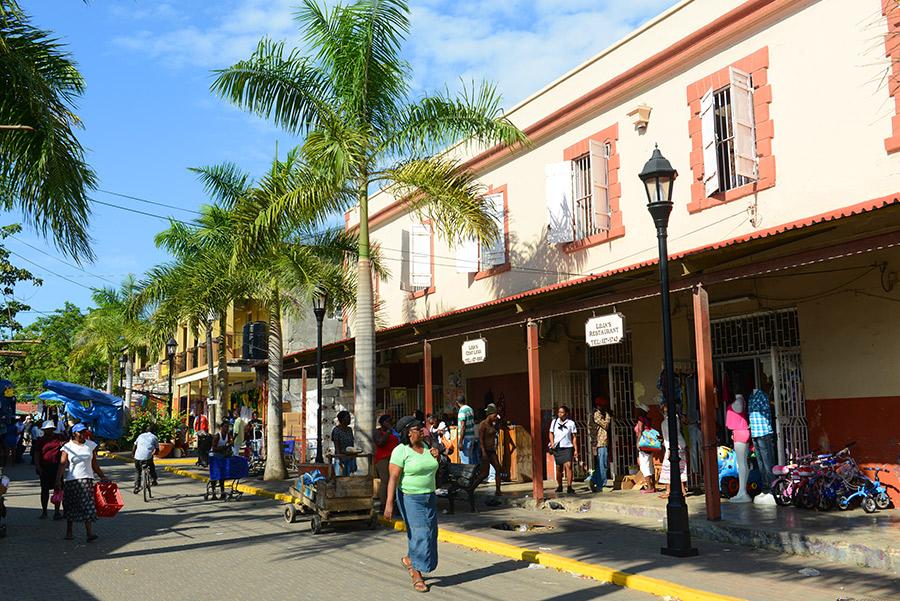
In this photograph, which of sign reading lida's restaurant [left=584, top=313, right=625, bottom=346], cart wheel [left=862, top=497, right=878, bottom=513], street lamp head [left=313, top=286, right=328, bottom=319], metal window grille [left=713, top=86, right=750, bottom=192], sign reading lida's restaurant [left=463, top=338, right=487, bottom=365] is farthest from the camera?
street lamp head [left=313, top=286, right=328, bottom=319]

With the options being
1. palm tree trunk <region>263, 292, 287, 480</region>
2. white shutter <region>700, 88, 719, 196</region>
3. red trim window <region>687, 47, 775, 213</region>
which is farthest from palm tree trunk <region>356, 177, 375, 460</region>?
palm tree trunk <region>263, 292, 287, 480</region>

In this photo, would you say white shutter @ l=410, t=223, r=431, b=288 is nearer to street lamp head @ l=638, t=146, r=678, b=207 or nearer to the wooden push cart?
the wooden push cart

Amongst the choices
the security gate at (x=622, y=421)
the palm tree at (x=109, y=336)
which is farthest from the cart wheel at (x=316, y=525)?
the palm tree at (x=109, y=336)

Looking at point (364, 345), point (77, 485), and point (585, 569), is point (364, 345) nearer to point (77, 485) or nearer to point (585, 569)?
point (77, 485)

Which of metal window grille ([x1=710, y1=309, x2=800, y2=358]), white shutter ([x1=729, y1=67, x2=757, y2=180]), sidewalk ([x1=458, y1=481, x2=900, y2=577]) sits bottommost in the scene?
sidewalk ([x1=458, y1=481, x2=900, y2=577])

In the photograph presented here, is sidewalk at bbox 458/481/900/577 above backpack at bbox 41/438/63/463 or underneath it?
underneath

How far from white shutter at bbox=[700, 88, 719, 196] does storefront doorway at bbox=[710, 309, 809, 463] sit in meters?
2.33

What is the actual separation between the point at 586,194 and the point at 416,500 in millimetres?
10256

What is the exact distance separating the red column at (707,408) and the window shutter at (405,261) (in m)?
12.6

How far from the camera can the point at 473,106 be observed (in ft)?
49.7

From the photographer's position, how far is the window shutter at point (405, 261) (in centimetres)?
Result: 2330

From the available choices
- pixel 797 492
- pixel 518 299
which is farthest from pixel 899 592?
pixel 518 299

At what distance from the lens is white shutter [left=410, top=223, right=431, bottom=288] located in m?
21.8

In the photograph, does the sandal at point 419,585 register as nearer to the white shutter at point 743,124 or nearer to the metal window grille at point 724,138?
the white shutter at point 743,124
